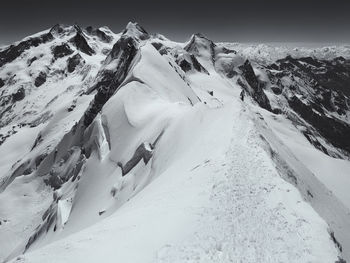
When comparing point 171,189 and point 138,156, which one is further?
point 138,156

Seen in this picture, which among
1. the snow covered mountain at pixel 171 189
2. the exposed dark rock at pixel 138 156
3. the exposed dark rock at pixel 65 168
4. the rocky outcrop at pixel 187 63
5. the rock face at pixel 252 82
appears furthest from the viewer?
the rock face at pixel 252 82

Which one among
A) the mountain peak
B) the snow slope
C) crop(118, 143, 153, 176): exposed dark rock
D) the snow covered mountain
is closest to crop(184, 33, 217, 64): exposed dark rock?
the mountain peak

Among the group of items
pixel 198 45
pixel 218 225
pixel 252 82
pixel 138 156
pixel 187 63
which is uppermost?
pixel 218 225

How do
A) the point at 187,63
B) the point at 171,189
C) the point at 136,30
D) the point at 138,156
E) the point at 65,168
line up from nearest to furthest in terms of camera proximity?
the point at 171,189 → the point at 138,156 → the point at 65,168 → the point at 187,63 → the point at 136,30

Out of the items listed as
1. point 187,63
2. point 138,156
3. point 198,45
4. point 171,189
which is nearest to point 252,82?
point 198,45

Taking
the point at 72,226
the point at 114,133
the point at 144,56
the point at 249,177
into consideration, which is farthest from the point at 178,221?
the point at 144,56

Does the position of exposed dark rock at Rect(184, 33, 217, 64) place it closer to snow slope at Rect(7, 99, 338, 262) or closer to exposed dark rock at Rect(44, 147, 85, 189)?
exposed dark rock at Rect(44, 147, 85, 189)

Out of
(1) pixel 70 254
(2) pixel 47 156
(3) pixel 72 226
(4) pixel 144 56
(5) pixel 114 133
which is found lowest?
(2) pixel 47 156

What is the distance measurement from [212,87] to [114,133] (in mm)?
85866

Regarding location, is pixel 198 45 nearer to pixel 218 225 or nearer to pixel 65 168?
pixel 65 168

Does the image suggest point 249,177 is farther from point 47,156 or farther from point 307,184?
point 47,156

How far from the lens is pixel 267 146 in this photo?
72.9 feet

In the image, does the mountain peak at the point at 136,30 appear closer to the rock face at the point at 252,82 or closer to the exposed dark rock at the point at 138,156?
the rock face at the point at 252,82

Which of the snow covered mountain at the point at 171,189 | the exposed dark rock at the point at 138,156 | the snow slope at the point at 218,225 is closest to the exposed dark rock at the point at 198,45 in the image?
the snow covered mountain at the point at 171,189
